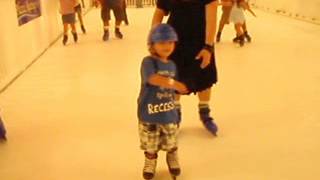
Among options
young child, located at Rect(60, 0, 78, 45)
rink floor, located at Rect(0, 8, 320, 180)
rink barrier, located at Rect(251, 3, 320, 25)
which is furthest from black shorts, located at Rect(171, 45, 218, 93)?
rink barrier, located at Rect(251, 3, 320, 25)

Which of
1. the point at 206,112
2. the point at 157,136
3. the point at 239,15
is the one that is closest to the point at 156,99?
the point at 157,136

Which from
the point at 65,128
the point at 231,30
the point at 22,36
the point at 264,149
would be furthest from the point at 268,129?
the point at 231,30

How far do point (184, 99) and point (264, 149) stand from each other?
1.13 m

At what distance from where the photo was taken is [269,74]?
14.3 feet

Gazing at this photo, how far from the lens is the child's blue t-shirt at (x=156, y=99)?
200 centimetres

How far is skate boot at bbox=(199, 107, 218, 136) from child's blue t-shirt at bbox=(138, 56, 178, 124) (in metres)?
0.84

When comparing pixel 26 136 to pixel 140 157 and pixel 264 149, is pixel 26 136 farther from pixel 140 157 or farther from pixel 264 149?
pixel 264 149

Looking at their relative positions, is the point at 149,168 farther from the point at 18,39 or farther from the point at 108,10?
the point at 108,10

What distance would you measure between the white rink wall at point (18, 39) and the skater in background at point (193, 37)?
2.00 metres

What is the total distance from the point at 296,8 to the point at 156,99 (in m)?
7.43

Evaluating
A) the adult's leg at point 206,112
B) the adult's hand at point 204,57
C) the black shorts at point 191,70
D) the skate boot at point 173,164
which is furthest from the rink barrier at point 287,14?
the skate boot at point 173,164

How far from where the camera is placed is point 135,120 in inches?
124

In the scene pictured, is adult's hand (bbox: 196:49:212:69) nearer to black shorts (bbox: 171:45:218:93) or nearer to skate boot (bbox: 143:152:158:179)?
black shorts (bbox: 171:45:218:93)

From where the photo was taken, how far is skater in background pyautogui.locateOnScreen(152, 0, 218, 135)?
255cm
